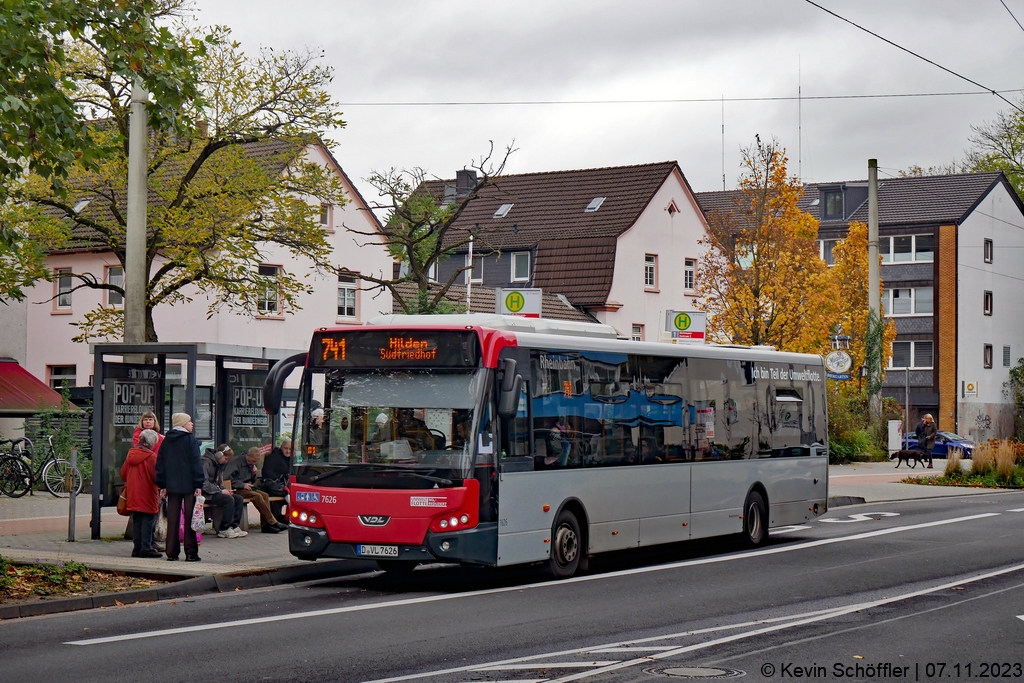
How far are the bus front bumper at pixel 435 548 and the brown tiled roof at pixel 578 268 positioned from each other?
43402 millimetres

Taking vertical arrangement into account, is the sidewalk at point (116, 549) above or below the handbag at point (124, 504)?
below

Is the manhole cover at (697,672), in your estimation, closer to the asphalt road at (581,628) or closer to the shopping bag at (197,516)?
the asphalt road at (581,628)

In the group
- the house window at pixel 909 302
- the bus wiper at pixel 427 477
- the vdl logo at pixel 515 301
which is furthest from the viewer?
the house window at pixel 909 302

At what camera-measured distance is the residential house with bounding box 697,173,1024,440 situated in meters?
72.6

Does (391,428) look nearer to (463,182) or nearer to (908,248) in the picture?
(463,182)

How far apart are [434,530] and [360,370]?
1.93m

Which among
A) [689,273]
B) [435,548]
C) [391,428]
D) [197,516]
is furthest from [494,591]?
[689,273]

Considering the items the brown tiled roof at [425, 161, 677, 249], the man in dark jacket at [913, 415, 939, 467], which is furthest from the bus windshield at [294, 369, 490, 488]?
the brown tiled roof at [425, 161, 677, 249]

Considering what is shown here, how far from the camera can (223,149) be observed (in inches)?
1188

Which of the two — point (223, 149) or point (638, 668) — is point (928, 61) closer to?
point (223, 149)

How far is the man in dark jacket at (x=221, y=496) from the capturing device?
18281mm

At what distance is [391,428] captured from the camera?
46.6 feet

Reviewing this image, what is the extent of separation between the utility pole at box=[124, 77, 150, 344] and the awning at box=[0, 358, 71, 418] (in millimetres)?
17238

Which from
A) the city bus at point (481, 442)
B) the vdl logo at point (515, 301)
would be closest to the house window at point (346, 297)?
the vdl logo at point (515, 301)
